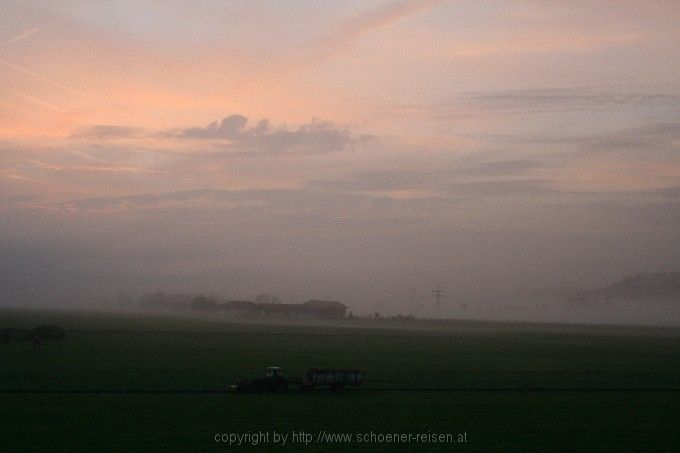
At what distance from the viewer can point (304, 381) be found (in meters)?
38.8

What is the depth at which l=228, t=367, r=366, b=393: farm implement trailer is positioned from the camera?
37.4m

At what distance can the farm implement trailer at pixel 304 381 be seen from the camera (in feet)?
123

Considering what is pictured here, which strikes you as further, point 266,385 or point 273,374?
point 273,374

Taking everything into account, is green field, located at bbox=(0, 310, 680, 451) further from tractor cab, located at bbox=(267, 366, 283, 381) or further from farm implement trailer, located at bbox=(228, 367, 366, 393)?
tractor cab, located at bbox=(267, 366, 283, 381)

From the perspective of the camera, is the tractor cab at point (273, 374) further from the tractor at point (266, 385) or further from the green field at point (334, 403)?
the green field at point (334, 403)

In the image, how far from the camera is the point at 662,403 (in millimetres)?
36625

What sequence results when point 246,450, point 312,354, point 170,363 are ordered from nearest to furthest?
point 246,450 < point 170,363 < point 312,354

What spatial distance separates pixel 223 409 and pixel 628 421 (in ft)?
54.0

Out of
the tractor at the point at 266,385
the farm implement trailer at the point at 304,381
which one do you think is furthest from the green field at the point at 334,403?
the tractor at the point at 266,385

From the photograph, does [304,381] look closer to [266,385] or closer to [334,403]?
[266,385]

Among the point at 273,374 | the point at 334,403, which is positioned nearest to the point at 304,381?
the point at 273,374

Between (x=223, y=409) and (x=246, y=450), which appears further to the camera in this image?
(x=223, y=409)

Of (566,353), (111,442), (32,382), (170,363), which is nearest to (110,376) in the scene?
(32,382)

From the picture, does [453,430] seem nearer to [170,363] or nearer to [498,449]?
[498,449]
